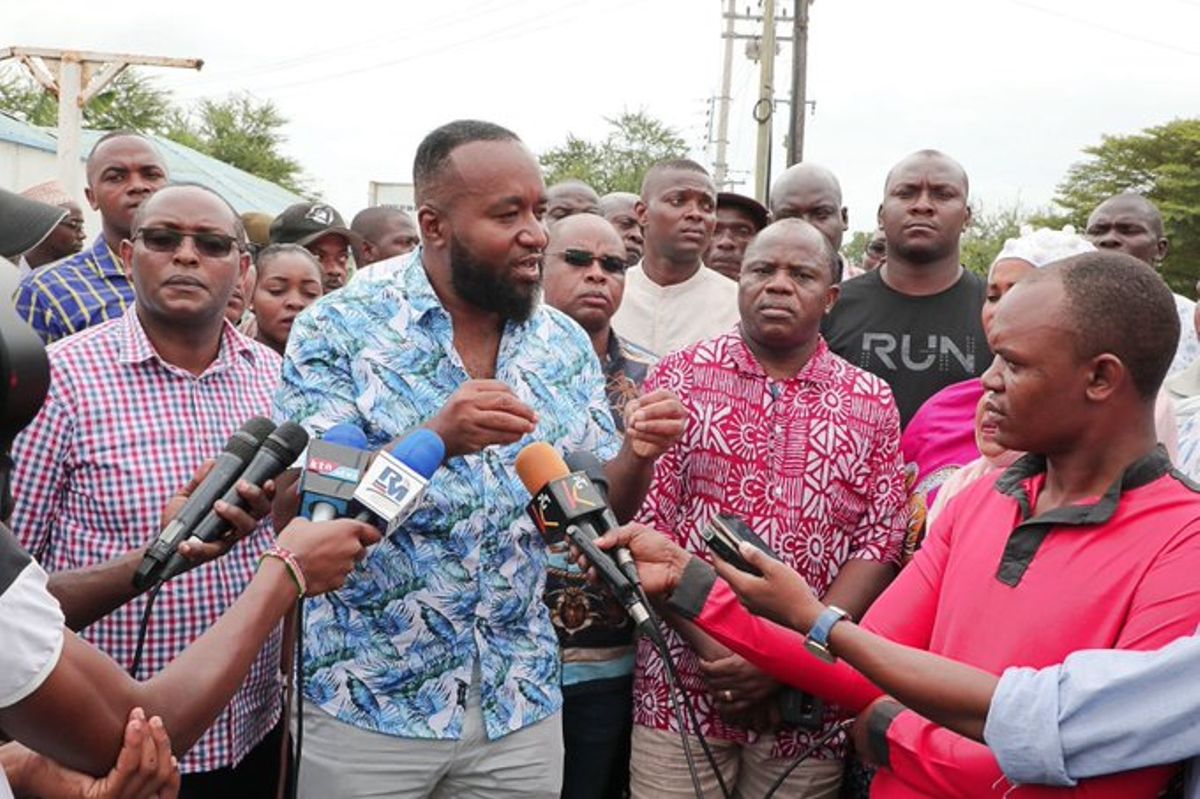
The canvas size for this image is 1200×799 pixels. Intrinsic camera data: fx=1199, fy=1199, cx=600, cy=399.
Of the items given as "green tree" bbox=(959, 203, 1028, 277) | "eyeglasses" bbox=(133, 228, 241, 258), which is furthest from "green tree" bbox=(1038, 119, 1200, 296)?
"eyeglasses" bbox=(133, 228, 241, 258)

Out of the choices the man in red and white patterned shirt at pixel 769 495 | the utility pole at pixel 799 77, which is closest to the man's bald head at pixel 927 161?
the man in red and white patterned shirt at pixel 769 495

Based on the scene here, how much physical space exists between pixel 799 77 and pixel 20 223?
59.5 ft

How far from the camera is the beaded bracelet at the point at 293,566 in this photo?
237 centimetres

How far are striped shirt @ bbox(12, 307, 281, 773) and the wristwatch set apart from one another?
1.74 m

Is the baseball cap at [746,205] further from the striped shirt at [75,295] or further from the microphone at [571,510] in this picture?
the microphone at [571,510]

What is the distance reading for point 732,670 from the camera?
3.68 metres

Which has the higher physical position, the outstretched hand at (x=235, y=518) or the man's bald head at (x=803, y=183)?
the man's bald head at (x=803, y=183)

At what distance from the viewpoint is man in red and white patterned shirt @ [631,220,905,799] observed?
382 cm

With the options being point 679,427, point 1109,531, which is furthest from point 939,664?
point 679,427

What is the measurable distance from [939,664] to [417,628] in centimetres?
131

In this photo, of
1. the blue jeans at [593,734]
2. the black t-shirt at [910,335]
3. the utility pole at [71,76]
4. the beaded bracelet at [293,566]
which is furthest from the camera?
the utility pole at [71,76]

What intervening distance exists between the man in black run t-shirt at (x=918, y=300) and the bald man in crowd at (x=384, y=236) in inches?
124

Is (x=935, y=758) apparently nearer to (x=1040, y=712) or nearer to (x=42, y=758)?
(x=1040, y=712)

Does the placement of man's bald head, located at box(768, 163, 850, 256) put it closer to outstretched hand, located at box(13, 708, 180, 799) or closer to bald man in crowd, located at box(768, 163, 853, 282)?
bald man in crowd, located at box(768, 163, 853, 282)
